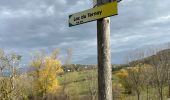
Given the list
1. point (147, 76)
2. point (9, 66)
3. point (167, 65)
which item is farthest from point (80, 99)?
point (9, 66)

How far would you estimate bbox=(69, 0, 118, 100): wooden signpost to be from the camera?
7742 millimetres

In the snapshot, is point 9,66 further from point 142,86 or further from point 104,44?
point 142,86

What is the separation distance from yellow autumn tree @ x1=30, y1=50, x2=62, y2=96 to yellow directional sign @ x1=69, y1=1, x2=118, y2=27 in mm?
66657

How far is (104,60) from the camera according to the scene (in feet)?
25.9

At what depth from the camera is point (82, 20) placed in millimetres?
7969

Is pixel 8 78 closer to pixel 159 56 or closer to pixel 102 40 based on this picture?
pixel 102 40

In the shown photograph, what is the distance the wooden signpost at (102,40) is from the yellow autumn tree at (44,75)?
66.8 metres

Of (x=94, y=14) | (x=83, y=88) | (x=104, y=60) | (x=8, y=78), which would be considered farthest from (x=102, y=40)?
(x=83, y=88)

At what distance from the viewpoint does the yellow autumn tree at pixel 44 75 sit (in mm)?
75912

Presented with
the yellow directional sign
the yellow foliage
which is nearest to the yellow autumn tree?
the yellow foliage

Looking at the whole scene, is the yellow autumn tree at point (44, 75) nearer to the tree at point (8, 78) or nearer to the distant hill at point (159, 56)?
the distant hill at point (159, 56)

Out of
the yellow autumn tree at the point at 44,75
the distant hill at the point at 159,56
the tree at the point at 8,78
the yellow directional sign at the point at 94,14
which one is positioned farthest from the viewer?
the yellow autumn tree at the point at 44,75

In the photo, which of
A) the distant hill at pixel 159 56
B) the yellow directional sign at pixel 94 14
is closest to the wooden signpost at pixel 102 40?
the yellow directional sign at pixel 94 14

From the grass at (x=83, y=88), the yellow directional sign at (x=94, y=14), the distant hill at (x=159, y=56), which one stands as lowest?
the grass at (x=83, y=88)
